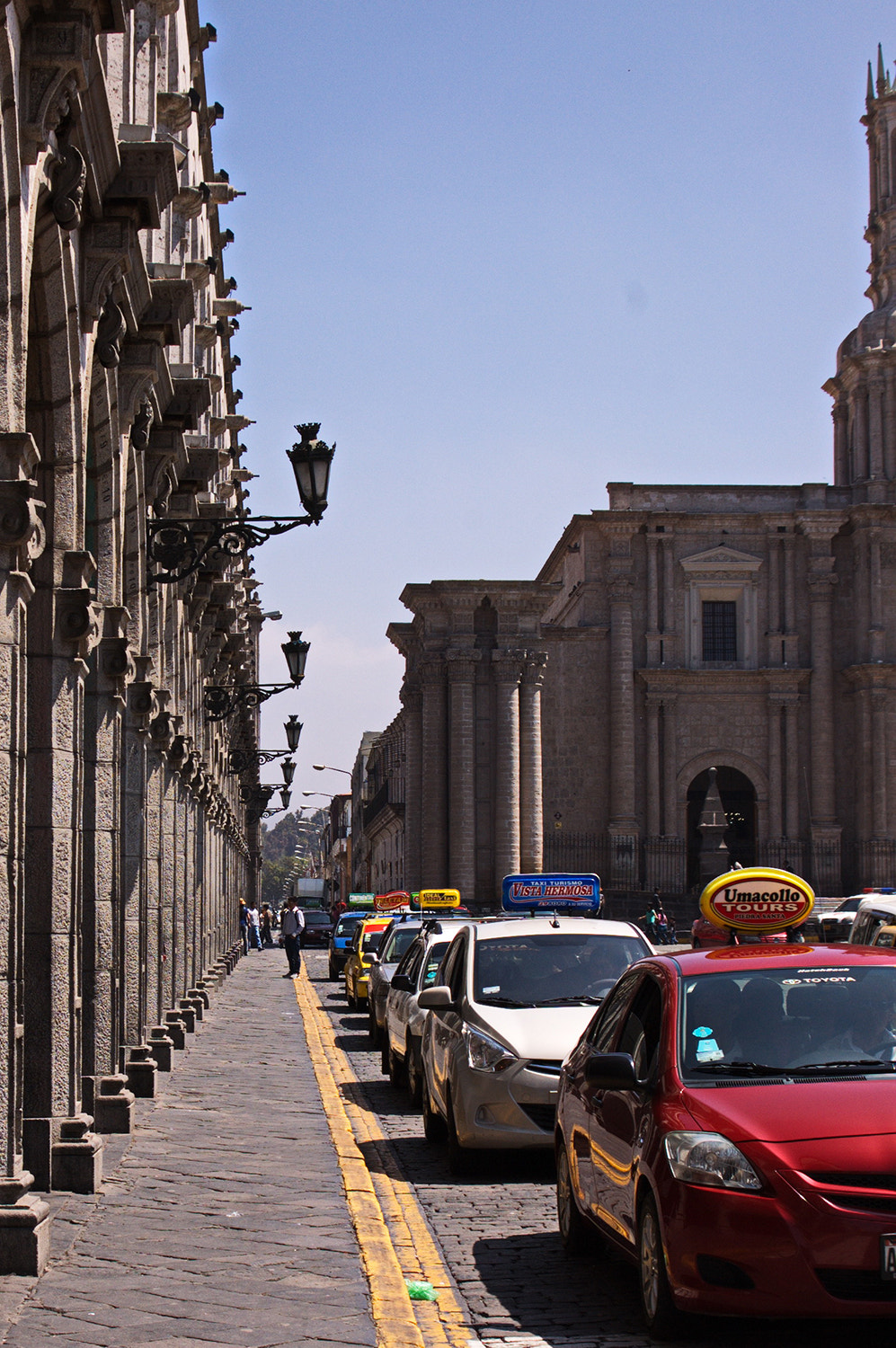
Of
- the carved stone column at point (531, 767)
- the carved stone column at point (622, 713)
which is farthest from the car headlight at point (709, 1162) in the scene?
the carved stone column at point (622, 713)

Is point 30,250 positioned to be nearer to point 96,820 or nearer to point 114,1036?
point 96,820

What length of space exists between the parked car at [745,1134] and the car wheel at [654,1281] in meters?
0.01

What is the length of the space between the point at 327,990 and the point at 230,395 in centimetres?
1360

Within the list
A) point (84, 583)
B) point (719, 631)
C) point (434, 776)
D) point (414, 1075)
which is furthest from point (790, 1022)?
point (719, 631)

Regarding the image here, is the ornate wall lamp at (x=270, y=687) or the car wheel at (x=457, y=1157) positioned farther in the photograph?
the ornate wall lamp at (x=270, y=687)

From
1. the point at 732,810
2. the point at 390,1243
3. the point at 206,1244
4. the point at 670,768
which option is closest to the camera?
the point at 206,1244

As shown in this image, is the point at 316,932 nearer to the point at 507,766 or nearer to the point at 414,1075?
the point at 507,766

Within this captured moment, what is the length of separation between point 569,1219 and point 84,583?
4.53 metres

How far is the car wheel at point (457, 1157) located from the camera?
11133mm

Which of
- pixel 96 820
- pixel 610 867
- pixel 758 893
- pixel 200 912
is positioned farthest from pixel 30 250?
pixel 610 867

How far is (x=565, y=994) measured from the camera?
12.1 metres

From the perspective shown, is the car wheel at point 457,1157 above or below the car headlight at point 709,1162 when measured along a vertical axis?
below

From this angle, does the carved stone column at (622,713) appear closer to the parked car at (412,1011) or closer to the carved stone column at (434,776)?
the carved stone column at (434,776)

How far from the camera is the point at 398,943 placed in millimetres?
21688
